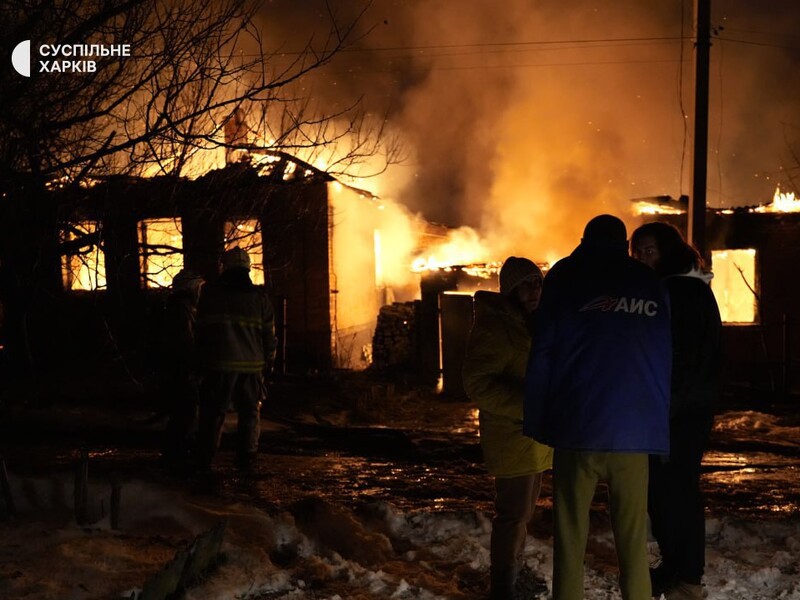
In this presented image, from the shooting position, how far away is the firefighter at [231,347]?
19.7ft

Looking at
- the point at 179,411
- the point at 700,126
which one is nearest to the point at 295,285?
the point at 700,126

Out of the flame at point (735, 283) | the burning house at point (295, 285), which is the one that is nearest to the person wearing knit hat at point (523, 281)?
the burning house at point (295, 285)

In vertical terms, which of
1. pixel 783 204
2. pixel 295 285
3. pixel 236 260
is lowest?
pixel 236 260

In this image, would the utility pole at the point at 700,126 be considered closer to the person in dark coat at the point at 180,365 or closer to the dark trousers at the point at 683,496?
the person in dark coat at the point at 180,365

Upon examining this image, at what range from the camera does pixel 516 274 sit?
11.1 feet

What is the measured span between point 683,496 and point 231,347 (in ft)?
13.0

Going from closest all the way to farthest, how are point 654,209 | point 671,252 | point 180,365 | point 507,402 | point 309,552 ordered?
point 507,402 → point 671,252 → point 309,552 → point 180,365 → point 654,209

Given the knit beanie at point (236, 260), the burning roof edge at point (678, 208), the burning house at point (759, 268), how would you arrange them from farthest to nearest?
the burning roof edge at point (678, 208)
the burning house at point (759, 268)
the knit beanie at point (236, 260)

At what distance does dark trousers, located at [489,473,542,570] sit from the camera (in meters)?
3.30

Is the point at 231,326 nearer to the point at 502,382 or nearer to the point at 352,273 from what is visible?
the point at 502,382

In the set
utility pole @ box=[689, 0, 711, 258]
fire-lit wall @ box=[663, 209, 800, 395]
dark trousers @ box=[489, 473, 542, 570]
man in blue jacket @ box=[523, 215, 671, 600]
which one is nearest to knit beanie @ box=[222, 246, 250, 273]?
dark trousers @ box=[489, 473, 542, 570]

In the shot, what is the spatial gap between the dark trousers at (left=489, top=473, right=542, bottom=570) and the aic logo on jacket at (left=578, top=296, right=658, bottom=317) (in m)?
1.01

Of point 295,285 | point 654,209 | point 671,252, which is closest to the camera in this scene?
point 671,252

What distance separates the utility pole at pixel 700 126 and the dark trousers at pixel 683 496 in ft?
25.0
